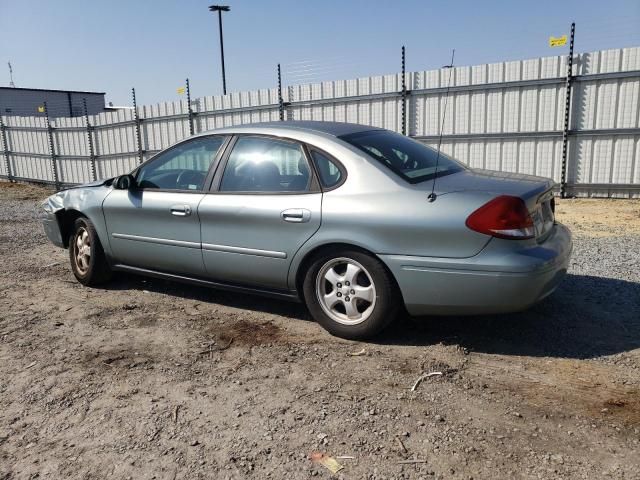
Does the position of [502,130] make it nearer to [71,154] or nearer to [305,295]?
[305,295]

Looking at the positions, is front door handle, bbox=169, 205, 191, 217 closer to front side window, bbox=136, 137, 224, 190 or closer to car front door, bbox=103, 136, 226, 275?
car front door, bbox=103, 136, 226, 275

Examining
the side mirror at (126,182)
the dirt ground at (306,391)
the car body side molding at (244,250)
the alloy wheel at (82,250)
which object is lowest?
the dirt ground at (306,391)

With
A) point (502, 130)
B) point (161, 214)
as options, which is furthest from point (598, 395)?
point (502, 130)

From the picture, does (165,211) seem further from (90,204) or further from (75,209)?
(75,209)

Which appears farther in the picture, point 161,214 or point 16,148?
point 16,148

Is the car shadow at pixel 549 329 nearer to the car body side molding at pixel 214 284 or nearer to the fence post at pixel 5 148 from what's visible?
the car body side molding at pixel 214 284

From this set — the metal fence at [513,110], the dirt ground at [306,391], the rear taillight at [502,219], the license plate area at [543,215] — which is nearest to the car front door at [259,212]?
the dirt ground at [306,391]

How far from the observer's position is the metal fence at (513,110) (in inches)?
380

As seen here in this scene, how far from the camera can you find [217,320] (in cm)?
433

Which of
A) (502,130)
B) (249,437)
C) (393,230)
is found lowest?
(249,437)

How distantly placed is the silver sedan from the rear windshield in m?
0.02

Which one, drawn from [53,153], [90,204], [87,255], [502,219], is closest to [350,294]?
[502,219]

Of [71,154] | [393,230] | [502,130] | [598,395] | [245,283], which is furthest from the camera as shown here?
[71,154]

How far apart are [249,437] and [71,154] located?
55.8 ft
